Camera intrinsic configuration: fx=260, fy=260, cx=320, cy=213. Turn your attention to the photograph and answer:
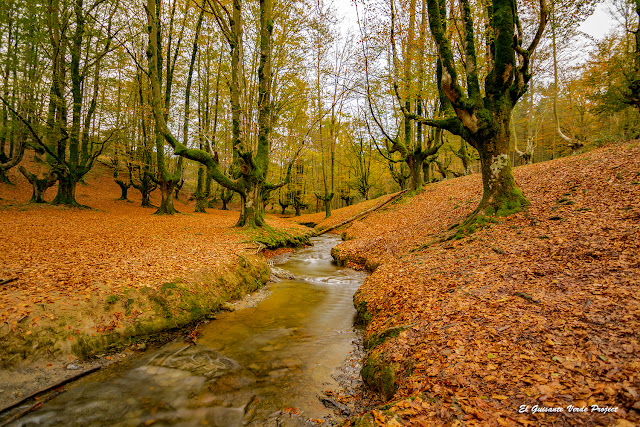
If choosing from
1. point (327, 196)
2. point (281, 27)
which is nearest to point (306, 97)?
point (281, 27)

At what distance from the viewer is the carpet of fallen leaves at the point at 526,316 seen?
207cm

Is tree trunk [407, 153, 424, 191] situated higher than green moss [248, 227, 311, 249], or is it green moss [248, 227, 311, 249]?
tree trunk [407, 153, 424, 191]

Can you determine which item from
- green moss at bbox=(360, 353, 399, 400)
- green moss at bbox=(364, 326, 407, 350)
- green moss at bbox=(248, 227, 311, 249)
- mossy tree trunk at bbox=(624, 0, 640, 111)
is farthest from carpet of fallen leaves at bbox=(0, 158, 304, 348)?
mossy tree trunk at bbox=(624, 0, 640, 111)

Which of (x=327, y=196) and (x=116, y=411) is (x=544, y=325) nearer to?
(x=116, y=411)

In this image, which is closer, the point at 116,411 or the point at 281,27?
the point at 116,411

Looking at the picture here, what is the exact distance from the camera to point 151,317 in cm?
469

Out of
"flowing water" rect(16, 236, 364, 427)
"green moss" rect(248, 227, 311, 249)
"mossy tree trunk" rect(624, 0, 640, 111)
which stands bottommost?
"flowing water" rect(16, 236, 364, 427)

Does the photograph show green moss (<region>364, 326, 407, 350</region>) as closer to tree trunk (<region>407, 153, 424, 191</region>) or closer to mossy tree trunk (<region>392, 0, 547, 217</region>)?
mossy tree trunk (<region>392, 0, 547, 217</region>)

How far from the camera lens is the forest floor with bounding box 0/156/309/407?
3.52 metres

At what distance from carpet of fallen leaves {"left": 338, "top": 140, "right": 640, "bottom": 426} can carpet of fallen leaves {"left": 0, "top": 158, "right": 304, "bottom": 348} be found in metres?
4.58

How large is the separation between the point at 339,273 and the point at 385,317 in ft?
15.3

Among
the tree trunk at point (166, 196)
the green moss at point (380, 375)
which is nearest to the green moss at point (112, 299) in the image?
the green moss at point (380, 375)

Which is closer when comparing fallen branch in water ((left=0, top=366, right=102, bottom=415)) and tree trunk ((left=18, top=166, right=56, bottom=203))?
fallen branch in water ((left=0, top=366, right=102, bottom=415))

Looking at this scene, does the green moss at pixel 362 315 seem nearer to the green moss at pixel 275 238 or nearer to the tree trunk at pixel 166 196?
the green moss at pixel 275 238
